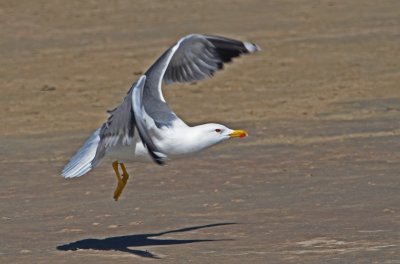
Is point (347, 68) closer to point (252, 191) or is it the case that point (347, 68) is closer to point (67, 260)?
point (252, 191)

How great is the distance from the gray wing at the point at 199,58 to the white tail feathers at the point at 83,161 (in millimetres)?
1388

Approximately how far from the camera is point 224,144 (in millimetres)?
14250

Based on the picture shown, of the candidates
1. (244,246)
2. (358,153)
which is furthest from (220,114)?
(244,246)

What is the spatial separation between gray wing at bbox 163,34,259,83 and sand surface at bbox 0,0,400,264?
3.16ft

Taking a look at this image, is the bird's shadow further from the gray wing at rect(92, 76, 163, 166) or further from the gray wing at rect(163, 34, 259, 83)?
the gray wing at rect(163, 34, 259, 83)

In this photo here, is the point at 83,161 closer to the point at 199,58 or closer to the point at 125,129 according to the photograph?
the point at 125,129

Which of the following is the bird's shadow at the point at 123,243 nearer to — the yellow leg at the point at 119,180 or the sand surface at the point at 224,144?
the sand surface at the point at 224,144

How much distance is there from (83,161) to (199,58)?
1842mm

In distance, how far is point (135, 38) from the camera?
2111 centimetres

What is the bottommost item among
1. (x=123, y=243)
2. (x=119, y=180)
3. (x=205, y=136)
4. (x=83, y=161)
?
(x=123, y=243)

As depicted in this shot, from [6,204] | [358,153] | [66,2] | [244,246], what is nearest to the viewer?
[244,246]

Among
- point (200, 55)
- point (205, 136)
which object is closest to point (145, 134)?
point (205, 136)

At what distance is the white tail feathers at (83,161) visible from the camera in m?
10.3

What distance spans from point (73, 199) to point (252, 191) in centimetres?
145
